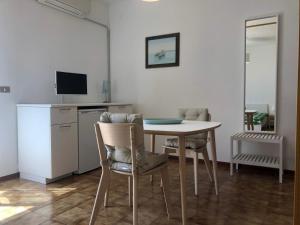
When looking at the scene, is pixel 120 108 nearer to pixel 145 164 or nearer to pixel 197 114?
pixel 197 114

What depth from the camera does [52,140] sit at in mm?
2805

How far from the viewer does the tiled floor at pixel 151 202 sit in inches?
78.3

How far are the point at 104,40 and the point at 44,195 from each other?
282cm

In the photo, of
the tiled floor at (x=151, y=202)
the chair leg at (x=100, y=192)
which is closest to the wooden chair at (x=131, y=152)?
the chair leg at (x=100, y=192)

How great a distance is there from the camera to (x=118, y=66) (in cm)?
439

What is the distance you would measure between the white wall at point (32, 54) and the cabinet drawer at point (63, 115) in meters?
0.61

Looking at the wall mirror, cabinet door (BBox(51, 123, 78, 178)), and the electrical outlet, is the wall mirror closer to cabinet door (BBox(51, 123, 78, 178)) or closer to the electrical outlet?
cabinet door (BBox(51, 123, 78, 178))

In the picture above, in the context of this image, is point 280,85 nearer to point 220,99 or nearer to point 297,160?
point 220,99

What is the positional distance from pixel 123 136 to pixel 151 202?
98 centimetres

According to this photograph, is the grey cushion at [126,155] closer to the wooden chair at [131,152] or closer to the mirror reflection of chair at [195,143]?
the wooden chair at [131,152]

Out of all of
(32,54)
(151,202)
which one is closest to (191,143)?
(151,202)

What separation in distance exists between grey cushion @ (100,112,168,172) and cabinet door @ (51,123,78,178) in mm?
1214

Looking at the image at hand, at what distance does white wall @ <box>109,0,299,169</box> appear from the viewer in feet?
10.1

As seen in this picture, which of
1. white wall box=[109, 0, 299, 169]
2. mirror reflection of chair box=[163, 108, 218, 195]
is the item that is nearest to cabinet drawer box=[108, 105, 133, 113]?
white wall box=[109, 0, 299, 169]
